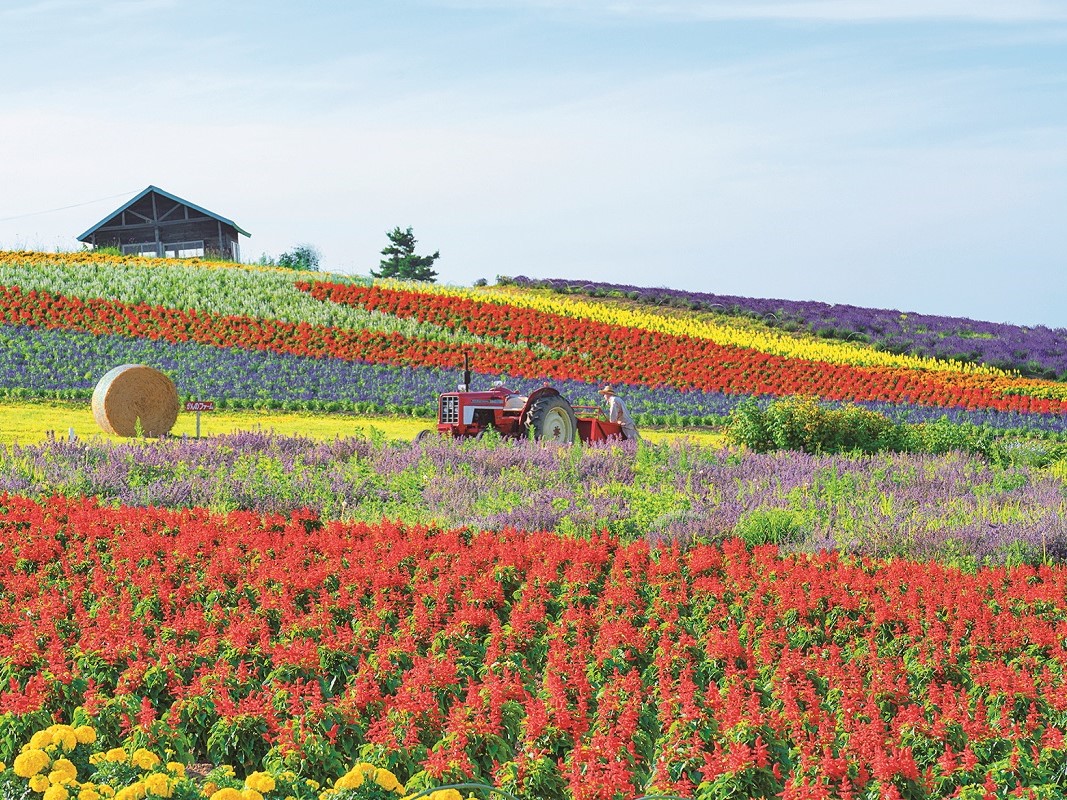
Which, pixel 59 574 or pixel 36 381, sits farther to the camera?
pixel 36 381

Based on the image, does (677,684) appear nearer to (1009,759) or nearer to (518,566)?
(1009,759)

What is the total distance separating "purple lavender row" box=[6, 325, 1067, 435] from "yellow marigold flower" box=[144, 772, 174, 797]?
18.2 metres

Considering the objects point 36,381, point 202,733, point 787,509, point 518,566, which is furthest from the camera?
point 36,381

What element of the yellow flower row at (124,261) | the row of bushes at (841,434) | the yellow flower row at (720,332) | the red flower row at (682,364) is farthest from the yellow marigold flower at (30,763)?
the yellow flower row at (124,261)

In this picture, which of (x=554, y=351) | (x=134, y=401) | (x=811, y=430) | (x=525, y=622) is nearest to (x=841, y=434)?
(x=811, y=430)

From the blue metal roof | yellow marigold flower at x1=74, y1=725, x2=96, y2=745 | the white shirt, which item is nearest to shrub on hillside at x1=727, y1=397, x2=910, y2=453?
the white shirt

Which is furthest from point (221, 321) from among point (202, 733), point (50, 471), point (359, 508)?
point (202, 733)

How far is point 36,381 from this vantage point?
24.3 meters

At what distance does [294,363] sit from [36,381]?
556 centimetres

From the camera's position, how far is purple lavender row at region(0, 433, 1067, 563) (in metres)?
10.5

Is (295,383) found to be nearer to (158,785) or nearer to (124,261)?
(124,261)

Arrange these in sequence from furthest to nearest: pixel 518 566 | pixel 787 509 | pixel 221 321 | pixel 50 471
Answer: pixel 221 321 < pixel 50 471 < pixel 787 509 < pixel 518 566

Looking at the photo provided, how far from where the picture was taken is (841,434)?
1898 cm

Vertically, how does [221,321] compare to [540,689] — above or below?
above
